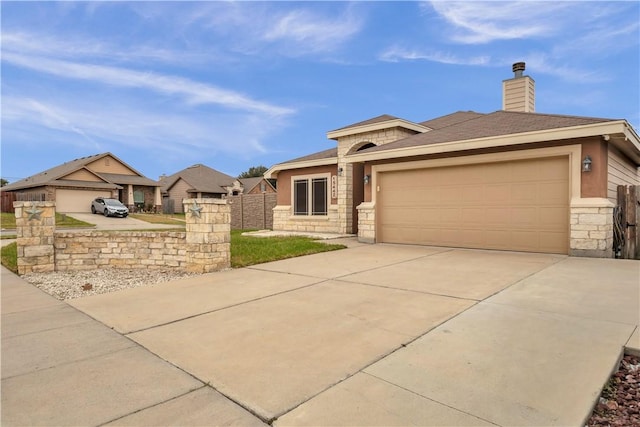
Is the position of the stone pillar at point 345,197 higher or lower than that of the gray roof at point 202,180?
lower

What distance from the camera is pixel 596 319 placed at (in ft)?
12.9

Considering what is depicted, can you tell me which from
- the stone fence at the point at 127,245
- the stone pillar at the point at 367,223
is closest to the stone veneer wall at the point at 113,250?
the stone fence at the point at 127,245

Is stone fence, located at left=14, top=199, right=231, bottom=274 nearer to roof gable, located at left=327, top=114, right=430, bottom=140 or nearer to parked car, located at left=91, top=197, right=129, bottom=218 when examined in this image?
roof gable, located at left=327, top=114, right=430, bottom=140

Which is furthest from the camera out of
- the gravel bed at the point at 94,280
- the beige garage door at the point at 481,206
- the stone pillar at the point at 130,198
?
the stone pillar at the point at 130,198

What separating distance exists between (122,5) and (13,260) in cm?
728

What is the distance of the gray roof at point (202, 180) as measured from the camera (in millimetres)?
39000

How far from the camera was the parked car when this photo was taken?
2662 cm

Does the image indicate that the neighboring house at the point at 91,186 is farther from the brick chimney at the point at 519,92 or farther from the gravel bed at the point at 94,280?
the brick chimney at the point at 519,92

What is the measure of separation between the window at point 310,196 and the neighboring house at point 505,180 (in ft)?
9.97

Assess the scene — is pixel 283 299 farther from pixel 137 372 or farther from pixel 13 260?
pixel 13 260

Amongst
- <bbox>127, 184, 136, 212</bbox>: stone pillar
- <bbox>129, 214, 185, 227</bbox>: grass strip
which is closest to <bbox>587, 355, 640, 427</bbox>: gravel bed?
<bbox>129, 214, 185, 227</bbox>: grass strip

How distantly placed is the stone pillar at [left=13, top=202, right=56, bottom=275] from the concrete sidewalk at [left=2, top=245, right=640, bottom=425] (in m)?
1.68

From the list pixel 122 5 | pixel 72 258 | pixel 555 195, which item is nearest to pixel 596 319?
pixel 555 195

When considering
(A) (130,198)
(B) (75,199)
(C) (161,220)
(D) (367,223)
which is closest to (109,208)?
(C) (161,220)
